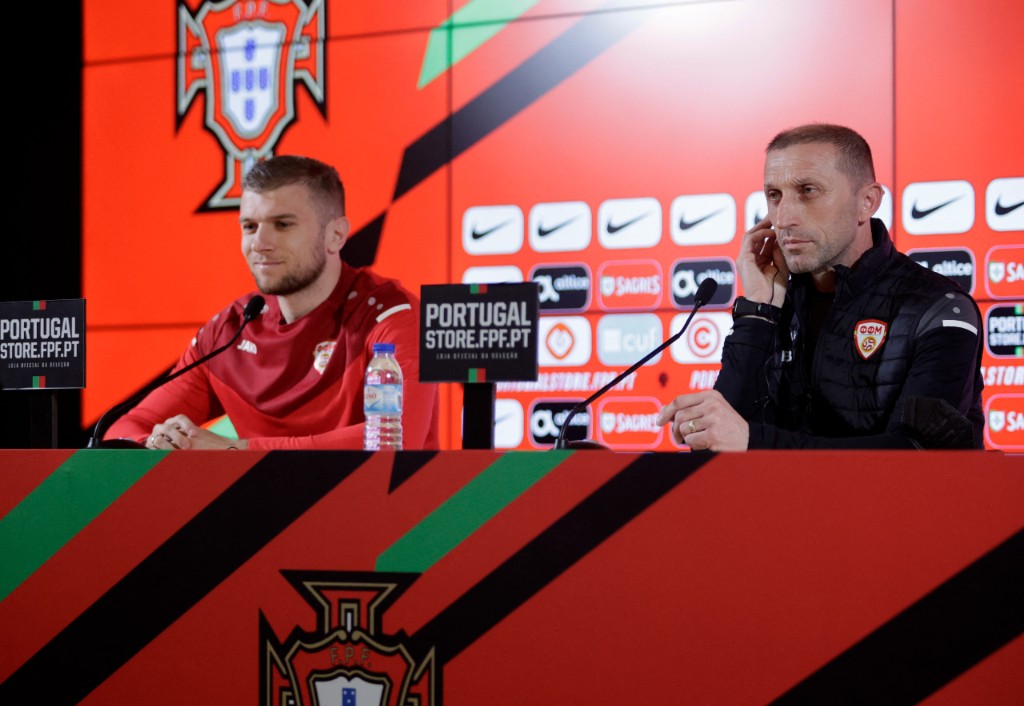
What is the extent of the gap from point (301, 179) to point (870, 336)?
142 cm

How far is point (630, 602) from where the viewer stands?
4.41ft

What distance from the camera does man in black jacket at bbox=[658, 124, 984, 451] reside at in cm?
192

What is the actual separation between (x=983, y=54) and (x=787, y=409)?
1.66 meters

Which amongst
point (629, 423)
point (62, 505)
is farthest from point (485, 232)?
point (62, 505)

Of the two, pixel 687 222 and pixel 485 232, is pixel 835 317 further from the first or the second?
pixel 485 232

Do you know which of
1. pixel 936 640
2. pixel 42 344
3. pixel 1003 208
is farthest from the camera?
pixel 1003 208

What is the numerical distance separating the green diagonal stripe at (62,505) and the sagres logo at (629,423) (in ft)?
6.99

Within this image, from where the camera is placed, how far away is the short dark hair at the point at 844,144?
214cm

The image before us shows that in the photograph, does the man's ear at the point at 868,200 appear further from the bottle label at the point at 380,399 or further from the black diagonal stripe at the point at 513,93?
the black diagonal stripe at the point at 513,93

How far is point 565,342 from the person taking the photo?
358 cm

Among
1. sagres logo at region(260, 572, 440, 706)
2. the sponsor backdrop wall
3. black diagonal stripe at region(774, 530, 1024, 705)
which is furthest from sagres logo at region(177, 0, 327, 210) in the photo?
black diagonal stripe at region(774, 530, 1024, 705)

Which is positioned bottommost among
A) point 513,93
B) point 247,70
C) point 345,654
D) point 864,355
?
point 345,654

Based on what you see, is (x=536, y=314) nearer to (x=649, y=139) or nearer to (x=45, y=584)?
(x=45, y=584)

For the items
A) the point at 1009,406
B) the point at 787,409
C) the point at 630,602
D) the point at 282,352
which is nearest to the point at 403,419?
the point at 282,352
